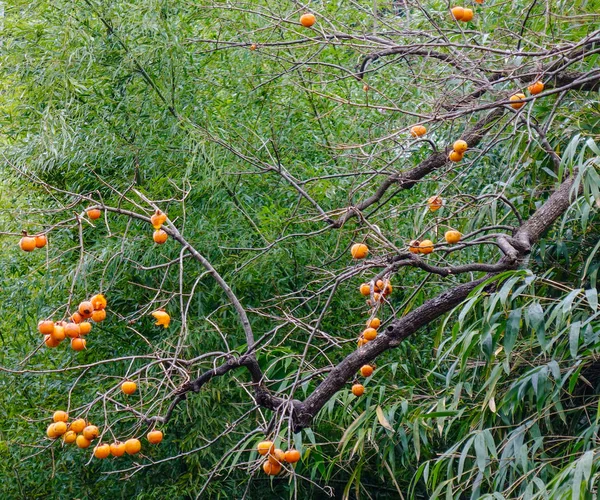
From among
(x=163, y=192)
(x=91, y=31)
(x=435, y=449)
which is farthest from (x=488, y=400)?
(x=91, y=31)

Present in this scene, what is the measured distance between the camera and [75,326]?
190 cm

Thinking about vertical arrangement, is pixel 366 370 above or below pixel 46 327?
below

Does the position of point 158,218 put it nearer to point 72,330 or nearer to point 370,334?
point 72,330

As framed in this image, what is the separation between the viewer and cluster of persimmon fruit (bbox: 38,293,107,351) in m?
1.87

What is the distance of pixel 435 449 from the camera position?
290 cm

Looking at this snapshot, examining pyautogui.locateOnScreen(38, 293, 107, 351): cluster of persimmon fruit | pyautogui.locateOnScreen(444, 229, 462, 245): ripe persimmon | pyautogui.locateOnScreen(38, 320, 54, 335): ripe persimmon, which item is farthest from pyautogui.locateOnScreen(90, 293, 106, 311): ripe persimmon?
pyautogui.locateOnScreen(444, 229, 462, 245): ripe persimmon

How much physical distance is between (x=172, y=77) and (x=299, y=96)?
1.83 feet

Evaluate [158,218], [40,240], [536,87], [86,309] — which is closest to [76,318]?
[86,309]

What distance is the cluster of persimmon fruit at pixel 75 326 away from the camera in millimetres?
1874

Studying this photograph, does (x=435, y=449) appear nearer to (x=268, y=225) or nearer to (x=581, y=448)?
(x=581, y=448)

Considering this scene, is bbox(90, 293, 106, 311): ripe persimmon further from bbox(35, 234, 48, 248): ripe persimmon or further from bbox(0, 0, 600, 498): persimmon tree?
bbox(0, 0, 600, 498): persimmon tree

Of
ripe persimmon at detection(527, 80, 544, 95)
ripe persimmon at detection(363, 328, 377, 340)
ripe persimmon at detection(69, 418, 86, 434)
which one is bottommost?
ripe persimmon at detection(69, 418, 86, 434)

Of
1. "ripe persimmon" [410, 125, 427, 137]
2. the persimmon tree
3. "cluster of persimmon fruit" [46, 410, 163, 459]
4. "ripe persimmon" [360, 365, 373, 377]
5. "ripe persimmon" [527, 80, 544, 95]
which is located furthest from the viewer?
the persimmon tree

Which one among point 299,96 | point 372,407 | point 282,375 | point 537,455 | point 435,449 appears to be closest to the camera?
point 537,455
